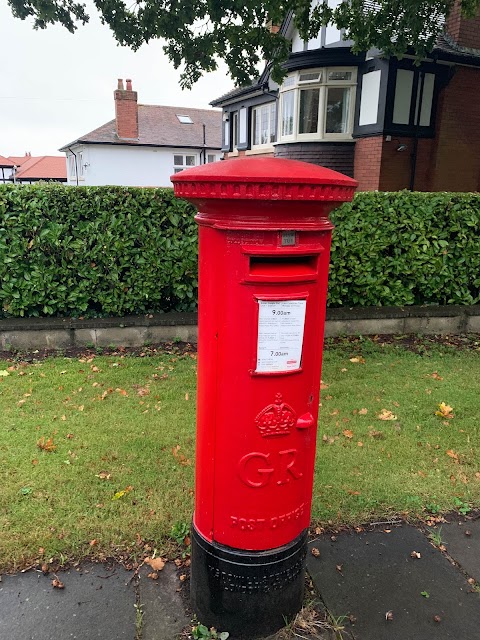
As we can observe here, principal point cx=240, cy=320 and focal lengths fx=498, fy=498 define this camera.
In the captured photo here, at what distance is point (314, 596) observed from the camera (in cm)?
245

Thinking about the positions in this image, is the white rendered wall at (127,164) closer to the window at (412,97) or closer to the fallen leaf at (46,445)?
the window at (412,97)

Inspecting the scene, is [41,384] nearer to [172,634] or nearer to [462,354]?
[172,634]

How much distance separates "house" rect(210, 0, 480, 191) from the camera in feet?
45.5

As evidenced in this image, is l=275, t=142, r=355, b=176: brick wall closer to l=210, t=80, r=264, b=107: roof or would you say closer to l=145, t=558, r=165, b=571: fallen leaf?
l=210, t=80, r=264, b=107: roof

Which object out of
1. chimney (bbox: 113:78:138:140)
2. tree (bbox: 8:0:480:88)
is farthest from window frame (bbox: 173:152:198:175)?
tree (bbox: 8:0:480:88)

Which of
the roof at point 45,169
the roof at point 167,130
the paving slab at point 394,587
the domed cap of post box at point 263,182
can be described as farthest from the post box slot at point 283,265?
the roof at point 45,169

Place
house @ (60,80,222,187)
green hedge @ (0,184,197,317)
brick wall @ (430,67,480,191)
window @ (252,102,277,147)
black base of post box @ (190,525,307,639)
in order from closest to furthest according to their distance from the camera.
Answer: black base of post box @ (190,525,307,639)
green hedge @ (0,184,197,317)
brick wall @ (430,67,480,191)
window @ (252,102,277,147)
house @ (60,80,222,187)

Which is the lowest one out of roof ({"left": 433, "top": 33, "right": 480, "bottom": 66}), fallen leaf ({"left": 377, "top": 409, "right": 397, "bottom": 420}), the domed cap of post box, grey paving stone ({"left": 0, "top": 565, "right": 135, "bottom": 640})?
grey paving stone ({"left": 0, "top": 565, "right": 135, "bottom": 640})

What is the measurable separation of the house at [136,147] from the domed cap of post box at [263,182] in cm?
3323

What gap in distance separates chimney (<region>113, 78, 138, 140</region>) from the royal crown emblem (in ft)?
122

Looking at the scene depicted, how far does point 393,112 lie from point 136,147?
85.5 feet

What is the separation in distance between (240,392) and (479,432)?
289cm

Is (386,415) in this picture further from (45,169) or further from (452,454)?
(45,169)

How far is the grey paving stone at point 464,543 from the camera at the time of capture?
105 inches
